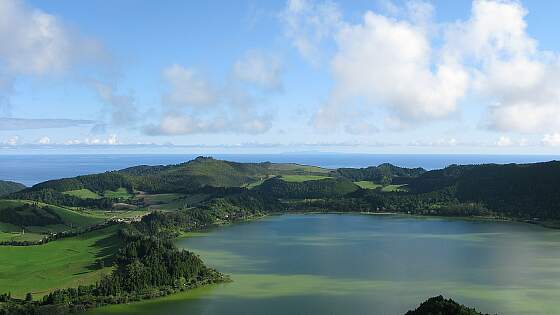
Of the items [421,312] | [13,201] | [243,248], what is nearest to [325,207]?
[243,248]

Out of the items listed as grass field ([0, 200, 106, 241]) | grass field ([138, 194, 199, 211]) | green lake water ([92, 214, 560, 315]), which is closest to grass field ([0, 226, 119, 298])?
green lake water ([92, 214, 560, 315])

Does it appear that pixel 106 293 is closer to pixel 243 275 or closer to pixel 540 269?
pixel 243 275

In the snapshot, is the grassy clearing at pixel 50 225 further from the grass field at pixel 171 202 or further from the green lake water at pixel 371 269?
the green lake water at pixel 371 269

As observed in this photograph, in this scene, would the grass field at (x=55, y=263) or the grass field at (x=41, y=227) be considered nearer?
the grass field at (x=55, y=263)

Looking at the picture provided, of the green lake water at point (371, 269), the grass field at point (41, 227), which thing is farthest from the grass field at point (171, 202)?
the green lake water at point (371, 269)

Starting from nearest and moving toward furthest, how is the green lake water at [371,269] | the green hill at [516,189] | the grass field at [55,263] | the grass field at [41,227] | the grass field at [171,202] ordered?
the green lake water at [371,269] → the grass field at [55,263] → the grass field at [41,227] → the green hill at [516,189] → the grass field at [171,202]

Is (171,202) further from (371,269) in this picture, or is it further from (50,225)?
(371,269)

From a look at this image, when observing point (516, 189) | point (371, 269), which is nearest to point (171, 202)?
point (516, 189)
